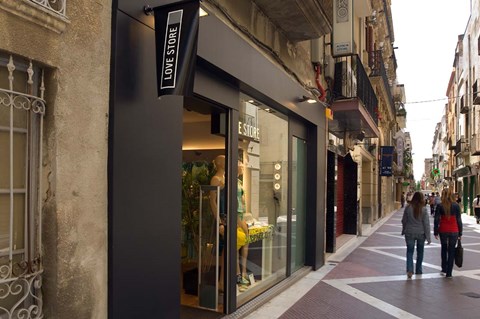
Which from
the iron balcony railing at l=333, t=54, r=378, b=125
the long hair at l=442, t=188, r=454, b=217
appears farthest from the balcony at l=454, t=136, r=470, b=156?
the long hair at l=442, t=188, r=454, b=217

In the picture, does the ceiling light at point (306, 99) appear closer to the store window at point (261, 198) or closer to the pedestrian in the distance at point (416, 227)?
the store window at point (261, 198)

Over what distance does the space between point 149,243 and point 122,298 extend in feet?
1.66

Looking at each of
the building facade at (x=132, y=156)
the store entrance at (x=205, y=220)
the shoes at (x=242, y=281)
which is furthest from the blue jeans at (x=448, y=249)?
the store entrance at (x=205, y=220)

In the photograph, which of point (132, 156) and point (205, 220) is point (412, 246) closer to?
point (205, 220)

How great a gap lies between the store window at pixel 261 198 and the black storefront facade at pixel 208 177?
2 centimetres

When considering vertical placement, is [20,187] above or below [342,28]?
below

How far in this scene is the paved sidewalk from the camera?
20.0ft

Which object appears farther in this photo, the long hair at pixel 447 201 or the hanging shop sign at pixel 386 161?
the hanging shop sign at pixel 386 161

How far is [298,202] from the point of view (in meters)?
8.72

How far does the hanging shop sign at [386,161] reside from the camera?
24.5 meters

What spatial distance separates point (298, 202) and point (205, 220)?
128 inches

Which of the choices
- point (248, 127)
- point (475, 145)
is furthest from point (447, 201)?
point (475, 145)

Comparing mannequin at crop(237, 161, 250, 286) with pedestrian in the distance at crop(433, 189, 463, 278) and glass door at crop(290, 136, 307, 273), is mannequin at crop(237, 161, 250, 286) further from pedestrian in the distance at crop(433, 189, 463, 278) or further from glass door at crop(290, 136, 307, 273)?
pedestrian in the distance at crop(433, 189, 463, 278)

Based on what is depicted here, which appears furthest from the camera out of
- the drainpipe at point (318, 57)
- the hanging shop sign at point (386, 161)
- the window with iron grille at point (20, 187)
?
the hanging shop sign at point (386, 161)
